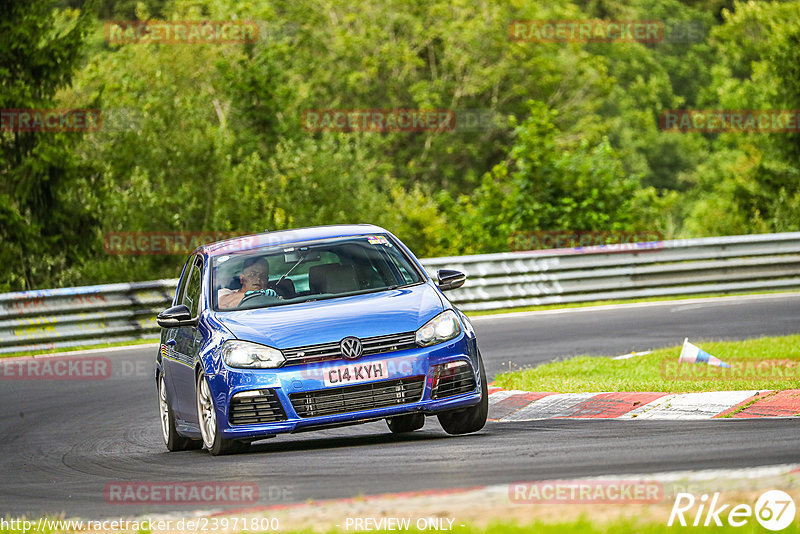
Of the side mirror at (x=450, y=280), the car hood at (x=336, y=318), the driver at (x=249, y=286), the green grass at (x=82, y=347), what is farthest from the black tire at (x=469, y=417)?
the green grass at (x=82, y=347)

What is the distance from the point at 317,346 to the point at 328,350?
7 centimetres

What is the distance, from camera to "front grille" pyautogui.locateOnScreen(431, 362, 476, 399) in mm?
8648

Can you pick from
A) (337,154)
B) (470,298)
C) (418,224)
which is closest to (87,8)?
(337,154)

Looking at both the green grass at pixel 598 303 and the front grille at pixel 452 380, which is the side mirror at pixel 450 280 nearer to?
the front grille at pixel 452 380

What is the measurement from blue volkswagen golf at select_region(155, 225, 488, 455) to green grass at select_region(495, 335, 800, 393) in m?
2.12

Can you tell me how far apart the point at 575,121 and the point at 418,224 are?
816 inches

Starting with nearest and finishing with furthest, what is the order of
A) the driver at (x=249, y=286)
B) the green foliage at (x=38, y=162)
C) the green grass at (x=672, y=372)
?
the driver at (x=249, y=286)
the green grass at (x=672, y=372)
the green foliage at (x=38, y=162)

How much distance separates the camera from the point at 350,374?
846 centimetres

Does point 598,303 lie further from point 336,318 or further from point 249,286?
point 336,318

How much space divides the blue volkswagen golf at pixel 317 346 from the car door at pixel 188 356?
1cm

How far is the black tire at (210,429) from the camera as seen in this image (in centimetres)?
885

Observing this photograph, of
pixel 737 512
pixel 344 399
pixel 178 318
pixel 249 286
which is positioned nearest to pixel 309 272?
pixel 249 286

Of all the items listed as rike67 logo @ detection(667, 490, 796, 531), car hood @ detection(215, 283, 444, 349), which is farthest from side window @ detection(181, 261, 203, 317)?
rike67 logo @ detection(667, 490, 796, 531)

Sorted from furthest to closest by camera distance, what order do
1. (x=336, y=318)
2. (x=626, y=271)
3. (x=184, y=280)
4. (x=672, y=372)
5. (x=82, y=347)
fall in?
1. (x=626, y=271)
2. (x=82, y=347)
3. (x=672, y=372)
4. (x=184, y=280)
5. (x=336, y=318)
